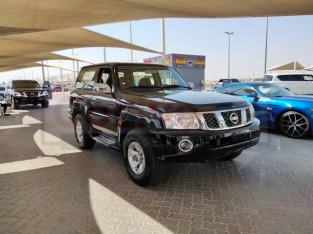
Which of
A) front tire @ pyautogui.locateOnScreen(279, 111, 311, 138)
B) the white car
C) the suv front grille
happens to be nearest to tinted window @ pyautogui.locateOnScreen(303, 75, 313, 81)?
the white car

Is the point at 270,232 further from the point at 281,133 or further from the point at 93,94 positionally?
the point at 281,133

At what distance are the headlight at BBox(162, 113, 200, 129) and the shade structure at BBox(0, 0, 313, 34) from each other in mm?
3203

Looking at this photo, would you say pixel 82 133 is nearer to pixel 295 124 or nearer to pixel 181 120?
pixel 181 120

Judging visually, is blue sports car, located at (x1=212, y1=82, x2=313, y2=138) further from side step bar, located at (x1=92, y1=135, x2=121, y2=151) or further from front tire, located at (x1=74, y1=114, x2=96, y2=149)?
front tire, located at (x1=74, y1=114, x2=96, y2=149)

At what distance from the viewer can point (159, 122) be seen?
3.12 meters

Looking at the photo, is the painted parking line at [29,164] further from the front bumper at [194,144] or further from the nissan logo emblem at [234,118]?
the nissan logo emblem at [234,118]

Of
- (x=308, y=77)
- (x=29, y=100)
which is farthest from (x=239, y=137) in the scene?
(x=29, y=100)

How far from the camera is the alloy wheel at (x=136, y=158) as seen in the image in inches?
138

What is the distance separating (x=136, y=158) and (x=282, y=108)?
4.57 m

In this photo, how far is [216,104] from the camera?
3252 mm

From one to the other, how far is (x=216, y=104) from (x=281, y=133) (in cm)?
446

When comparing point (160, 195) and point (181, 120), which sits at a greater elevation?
point (181, 120)

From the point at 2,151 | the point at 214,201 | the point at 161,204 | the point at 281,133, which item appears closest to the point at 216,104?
the point at 214,201

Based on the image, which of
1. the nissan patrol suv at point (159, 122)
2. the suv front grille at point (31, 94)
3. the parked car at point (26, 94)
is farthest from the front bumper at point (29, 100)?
the nissan patrol suv at point (159, 122)
